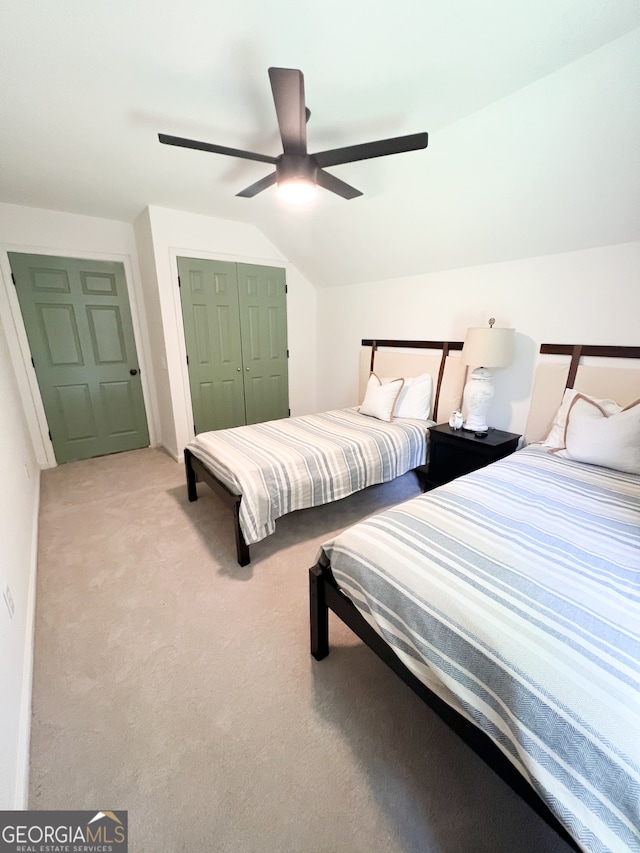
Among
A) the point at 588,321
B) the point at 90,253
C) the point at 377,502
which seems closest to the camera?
the point at 588,321

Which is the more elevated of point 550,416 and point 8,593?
point 550,416

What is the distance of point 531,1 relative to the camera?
1.19m

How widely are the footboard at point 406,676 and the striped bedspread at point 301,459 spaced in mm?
705

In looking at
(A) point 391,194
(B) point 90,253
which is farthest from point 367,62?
(B) point 90,253

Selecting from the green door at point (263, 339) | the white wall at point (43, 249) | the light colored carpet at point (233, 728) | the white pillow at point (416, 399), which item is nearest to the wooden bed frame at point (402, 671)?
the light colored carpet at point (233, 728)

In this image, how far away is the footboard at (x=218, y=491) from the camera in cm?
201

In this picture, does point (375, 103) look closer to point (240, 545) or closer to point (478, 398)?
point (478, 398)

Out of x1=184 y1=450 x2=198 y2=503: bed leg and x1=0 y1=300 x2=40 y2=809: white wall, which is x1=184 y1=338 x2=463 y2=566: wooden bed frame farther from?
x1=0 y1=300 x2=40 y2=809: white wall

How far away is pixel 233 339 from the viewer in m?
3.81

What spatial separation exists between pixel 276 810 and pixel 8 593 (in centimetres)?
132

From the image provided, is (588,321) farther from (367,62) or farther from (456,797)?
(456,797)

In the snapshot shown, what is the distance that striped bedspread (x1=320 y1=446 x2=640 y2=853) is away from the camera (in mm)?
683

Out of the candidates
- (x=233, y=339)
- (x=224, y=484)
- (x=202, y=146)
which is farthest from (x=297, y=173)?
(x=233, y=339)

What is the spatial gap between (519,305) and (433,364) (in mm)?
836
